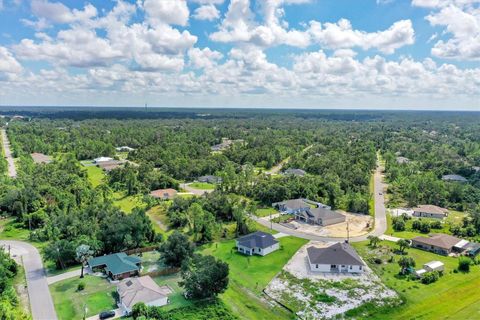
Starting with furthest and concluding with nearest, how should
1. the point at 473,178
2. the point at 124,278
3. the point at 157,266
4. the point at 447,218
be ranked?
1. the point at 473,178
2. the point at 447,218
3. the point at 157,266
4. the point at 124,278

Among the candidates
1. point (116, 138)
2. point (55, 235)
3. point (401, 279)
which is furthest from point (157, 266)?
point (116, 138)

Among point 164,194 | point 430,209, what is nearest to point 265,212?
point 164,194

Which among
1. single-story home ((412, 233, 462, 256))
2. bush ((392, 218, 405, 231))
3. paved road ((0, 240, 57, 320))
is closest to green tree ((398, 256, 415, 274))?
single-story home ((412, 233, 462, 256))

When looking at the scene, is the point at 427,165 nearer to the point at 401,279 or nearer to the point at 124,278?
the point at 401,279

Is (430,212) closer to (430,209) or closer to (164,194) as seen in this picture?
(430,209)

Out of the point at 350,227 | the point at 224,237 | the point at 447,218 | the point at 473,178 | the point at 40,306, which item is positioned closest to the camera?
the point at 40,306

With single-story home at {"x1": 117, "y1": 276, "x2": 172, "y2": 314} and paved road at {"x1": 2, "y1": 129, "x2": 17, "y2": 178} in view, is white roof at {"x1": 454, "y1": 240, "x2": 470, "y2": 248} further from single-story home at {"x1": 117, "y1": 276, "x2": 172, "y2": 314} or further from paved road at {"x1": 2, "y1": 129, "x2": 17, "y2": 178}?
paved road at {"x1": 2, "y1": 129, "x2": 17, "y2": 178}
